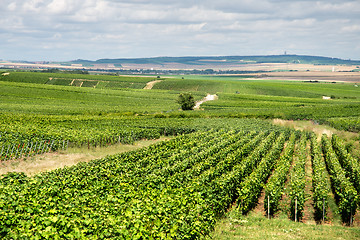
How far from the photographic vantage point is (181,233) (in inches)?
682

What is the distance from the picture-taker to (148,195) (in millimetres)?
Answer: 20766

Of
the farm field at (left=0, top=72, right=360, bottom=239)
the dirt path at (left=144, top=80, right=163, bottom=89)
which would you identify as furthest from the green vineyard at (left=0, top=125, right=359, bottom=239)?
the dirt path at (left=144, top=80, right=163, bottom=89)

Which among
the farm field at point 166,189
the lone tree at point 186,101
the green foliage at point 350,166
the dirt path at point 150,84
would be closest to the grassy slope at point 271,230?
the farm field at point 166,189

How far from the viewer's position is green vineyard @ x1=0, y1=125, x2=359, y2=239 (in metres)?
15.6

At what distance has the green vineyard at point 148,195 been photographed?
15.6m

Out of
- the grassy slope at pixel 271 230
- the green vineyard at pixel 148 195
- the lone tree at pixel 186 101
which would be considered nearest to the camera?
the green vineyard at pixel 148 195

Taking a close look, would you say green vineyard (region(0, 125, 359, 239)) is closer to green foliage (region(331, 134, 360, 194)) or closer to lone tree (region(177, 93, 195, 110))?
green foliage (region(331, 134, 360, 194))

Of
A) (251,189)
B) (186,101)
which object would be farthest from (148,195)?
(186,101)

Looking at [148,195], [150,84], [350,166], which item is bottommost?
[350,166]

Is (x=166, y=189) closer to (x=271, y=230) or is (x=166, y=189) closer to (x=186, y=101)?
(x=271, y=230)

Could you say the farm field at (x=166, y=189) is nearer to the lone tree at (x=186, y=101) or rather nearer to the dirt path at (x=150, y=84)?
the lone tree at (x=186, y=101)

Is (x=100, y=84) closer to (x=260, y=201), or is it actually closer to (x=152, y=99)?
(x=152, y=99)

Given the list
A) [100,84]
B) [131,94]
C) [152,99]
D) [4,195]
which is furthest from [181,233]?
[100,84]

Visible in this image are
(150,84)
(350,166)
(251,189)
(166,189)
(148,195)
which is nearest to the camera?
(148,195)
